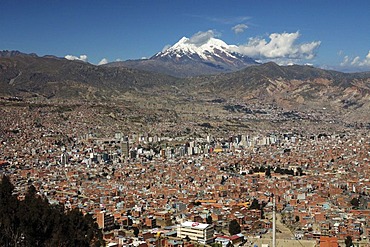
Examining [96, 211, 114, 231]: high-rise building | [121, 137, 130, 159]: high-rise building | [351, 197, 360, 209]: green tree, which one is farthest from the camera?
[121, 137, 130, 159]: high-rise building

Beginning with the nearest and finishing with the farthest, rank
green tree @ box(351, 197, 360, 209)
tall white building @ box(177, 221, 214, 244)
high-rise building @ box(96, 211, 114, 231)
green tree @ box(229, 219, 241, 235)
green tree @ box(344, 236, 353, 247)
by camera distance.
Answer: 1. green tree @ box(344, 236, 353, 247)
2. tall white building @ box(177, 221, 214, 244)
3. green tree @ box(229, 219, 241, 235)
4. high-rise building @ box(96, 211, 114, 231)
5. green tree @ box(351, 197, 360, 209)

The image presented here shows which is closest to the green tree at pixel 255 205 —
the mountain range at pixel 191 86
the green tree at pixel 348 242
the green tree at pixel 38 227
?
the green tree at pixel 348 242

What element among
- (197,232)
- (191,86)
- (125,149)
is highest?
(191,86)

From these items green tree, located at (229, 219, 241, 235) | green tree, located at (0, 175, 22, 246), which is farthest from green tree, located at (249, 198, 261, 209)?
green tree, located at (0, 175, 22, 246)

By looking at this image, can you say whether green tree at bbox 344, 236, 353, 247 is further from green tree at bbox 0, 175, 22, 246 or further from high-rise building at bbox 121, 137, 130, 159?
high-rise building at bbox 121, 137, 130, 159

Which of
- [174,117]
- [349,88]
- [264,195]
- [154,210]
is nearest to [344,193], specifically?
[264,195]

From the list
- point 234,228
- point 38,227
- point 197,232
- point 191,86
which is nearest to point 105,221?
point 197,232

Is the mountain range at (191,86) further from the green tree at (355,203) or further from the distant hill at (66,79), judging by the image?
the green tree at (355,203)

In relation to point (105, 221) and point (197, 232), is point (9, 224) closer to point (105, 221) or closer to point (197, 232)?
point (197, 232)
